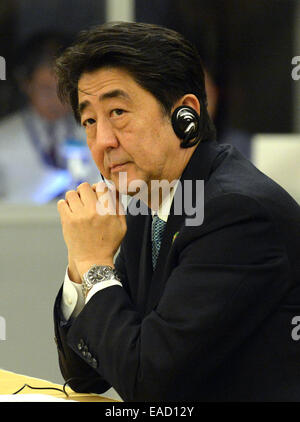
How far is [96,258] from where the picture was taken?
174 centimetres

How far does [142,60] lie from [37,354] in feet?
8.36

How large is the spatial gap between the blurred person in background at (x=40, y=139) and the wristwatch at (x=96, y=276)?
2.40 meters

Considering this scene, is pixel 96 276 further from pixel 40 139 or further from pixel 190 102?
pixel 40 139

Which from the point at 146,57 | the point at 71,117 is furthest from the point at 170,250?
the point at 71,117

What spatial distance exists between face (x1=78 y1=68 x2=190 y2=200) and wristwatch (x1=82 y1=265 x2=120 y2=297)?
221 mm

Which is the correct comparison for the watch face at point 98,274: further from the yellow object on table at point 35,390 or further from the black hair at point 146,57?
the black hair at point 146,57

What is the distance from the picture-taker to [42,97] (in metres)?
4.09

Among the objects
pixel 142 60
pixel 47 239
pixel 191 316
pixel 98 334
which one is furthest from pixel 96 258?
pixel 47 239

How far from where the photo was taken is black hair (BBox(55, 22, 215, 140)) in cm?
171

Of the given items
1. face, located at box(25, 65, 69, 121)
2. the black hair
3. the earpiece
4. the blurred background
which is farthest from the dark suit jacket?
face, located at box(25, 65, 69, 121)

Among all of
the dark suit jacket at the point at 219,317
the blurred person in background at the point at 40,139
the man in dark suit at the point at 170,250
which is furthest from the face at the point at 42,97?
the dark suit jacket at the point at 219,317

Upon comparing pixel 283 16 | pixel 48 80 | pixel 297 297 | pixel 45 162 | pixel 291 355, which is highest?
pixel 283 16

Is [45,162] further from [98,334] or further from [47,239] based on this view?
[98,334]

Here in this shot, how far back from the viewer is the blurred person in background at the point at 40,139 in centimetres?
407
